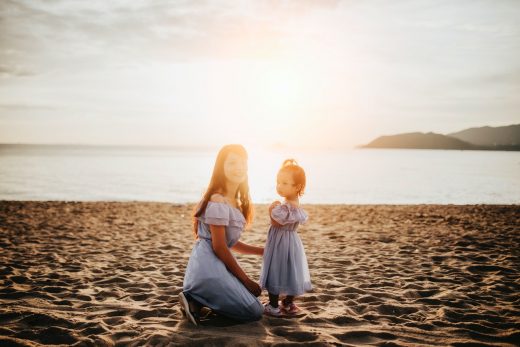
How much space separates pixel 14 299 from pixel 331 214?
34.4ft

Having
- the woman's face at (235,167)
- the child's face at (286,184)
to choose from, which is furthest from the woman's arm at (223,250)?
the child's face at (286,184)

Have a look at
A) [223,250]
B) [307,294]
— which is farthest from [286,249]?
[307,294]

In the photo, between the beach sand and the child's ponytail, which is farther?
the child's ponytail

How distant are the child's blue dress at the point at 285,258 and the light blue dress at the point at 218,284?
1.01ft

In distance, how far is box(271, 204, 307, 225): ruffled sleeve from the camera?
3977 mm

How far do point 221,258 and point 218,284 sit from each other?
259mm

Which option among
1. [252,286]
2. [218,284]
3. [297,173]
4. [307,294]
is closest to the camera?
[218,284]

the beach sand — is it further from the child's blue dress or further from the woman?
the child's blue dress

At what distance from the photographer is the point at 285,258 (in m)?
4.03

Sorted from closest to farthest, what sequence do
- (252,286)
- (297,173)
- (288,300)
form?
(252,286) → (297,173) → (288,300)

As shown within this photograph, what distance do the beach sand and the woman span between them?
0.69 ft

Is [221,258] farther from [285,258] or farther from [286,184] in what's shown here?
[286,184]

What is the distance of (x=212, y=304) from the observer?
3770mm

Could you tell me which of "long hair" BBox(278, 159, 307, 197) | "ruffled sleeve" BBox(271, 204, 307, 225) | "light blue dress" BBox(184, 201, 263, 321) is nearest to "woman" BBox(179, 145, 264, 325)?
"light blue dress" BBox(184, 201, 263, 321)
